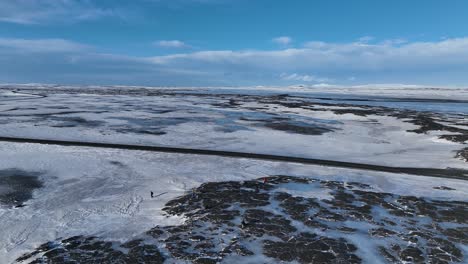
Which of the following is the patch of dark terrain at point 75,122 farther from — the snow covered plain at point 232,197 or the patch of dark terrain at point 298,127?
the patch of dark terrain at point 298,127

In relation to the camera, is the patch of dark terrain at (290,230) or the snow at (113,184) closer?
the patch of dark terrain at (290,230)

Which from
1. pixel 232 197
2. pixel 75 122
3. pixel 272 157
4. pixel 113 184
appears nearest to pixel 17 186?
pixel 113 184

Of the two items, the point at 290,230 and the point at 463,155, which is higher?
the point at 463,155

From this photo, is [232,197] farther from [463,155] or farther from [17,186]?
[463,155]

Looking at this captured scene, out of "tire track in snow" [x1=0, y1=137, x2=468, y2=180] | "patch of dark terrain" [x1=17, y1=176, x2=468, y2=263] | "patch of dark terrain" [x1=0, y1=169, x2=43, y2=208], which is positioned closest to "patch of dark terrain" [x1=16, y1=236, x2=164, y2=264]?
"patch of dark terrain" [x1=17, y1=176, x2=468, y2=263]

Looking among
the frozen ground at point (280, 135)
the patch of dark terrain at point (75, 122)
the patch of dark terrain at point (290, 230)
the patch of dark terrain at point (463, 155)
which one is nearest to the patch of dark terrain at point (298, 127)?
the frozen ground at point (280, 135)

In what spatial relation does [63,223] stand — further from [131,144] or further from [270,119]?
[270,119]
